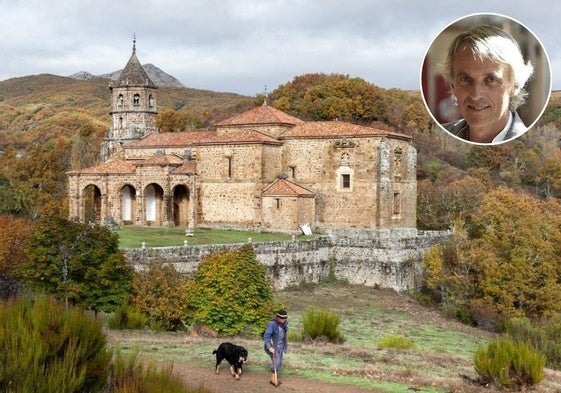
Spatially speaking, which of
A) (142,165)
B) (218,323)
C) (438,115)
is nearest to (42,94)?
(142,165)

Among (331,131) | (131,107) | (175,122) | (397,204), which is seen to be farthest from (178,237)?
(175,122)

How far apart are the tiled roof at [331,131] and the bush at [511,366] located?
25.2 m

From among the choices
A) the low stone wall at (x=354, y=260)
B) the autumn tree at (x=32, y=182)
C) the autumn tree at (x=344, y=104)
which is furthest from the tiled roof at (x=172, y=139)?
the autumn tree at (x=344, y=104)

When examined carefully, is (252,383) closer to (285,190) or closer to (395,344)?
(395,344)

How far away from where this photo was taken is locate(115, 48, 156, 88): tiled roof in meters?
48.1

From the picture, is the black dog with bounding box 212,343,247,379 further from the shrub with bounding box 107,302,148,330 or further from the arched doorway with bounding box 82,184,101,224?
the arched doorway with bounding box 82,184,101,224

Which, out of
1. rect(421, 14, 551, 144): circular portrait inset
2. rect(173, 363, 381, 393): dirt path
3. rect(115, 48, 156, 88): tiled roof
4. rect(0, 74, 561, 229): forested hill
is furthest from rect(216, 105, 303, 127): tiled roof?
rect(421, 14, 551, 144): circular portrait inset

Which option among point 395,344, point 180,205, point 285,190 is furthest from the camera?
Result: point 180,205

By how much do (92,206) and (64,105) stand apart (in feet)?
336

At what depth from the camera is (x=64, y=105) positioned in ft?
489

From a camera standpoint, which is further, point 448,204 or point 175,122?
point 175,122

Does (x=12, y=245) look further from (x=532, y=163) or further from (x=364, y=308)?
(x=532, y=163)

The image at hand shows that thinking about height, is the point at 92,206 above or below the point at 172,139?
below

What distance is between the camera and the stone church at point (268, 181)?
37.9m
